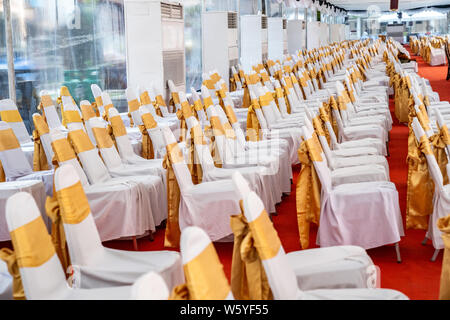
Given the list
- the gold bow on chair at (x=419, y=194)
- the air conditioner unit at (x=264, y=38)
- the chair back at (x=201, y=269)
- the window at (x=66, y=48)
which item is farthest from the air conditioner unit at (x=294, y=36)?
the chair back at (x=201, y=269)

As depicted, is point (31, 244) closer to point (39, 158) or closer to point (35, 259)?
point (35, 259)

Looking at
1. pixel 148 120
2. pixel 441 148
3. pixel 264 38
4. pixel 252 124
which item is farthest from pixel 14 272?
pixel 264 38

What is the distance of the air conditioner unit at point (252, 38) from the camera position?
1797 cm

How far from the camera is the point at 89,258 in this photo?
3459mm

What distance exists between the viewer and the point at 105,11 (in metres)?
11.1

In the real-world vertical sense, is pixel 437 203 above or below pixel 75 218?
below

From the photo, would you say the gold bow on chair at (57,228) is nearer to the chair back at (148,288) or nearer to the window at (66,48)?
the chair back at (148,288)

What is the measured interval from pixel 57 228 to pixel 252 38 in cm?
1508

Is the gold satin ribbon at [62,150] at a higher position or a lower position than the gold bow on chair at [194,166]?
higher

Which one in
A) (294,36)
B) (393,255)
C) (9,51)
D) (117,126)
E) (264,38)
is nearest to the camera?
(393,255)

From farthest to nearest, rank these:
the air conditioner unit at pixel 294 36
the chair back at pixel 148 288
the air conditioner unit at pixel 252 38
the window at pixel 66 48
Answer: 1. the air conditioner unit at pixel 294 36
2. the air conditioner unit at pixel 252 38
3. the window at pixel 66 48
4. the chair back at pixel 148 288

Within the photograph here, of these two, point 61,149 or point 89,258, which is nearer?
point 89,258

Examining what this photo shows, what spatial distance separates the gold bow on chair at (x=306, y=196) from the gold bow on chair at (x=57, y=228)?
184cm
